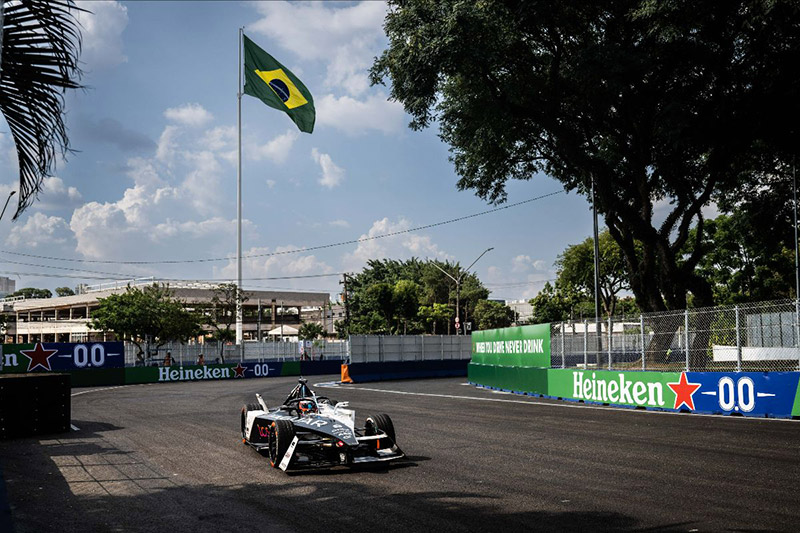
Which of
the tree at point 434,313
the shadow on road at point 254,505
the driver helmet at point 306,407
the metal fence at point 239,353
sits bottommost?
the metal fence at point 239,353

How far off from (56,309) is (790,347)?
9473 centimetres

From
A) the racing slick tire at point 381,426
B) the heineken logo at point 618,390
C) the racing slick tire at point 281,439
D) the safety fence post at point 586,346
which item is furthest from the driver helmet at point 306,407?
the safety fence post at point 586,346

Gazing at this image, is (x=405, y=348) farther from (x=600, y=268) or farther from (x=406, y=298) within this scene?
(x=406, y=298)

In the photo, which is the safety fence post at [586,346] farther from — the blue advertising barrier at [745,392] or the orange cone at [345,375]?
the orange cone at [345,375]

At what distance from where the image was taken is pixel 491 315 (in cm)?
9375

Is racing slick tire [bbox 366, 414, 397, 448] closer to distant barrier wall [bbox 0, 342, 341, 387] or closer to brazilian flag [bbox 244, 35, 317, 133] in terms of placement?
distant barrier wall [bbox 0, 342, 341, 387]

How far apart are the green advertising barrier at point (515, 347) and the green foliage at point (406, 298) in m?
52.9

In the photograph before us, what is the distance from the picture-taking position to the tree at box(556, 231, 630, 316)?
62938mm

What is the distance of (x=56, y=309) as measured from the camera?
311 feet

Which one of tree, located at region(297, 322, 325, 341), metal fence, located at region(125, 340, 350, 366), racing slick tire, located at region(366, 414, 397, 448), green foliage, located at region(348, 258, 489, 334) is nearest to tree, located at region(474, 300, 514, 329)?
green foliage, located at region(348, 258, 489, 334)

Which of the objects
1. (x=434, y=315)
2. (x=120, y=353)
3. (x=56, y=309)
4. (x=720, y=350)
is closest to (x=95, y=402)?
(x=120, y=353)

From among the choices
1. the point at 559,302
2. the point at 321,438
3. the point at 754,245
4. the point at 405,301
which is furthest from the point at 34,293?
the point at 321,438

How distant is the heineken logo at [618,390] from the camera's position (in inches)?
781

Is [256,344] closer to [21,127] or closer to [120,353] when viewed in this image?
[120,353]
